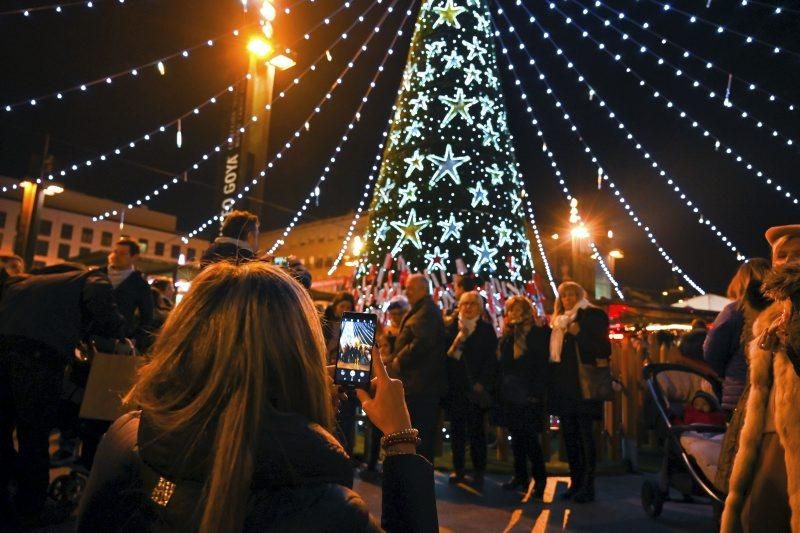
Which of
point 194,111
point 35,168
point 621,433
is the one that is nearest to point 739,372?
point 621,433

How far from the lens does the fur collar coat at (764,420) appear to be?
233cm

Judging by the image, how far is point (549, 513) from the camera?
4.71 meters

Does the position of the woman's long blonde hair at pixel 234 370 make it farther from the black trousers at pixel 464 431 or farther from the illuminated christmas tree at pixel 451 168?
the illuminated christmas tree at pixel 451 168

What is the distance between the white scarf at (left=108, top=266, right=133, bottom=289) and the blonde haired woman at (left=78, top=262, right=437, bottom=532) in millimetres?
3488

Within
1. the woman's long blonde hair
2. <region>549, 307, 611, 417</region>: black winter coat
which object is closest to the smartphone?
the woman's long blonde hair

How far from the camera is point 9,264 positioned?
503 cm

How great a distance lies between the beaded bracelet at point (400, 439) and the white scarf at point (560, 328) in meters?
4.39

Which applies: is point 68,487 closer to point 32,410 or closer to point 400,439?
point 32,410

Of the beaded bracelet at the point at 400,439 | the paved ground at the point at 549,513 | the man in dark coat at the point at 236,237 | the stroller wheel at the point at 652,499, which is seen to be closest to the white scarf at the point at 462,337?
the paved ground at the point at 549,513

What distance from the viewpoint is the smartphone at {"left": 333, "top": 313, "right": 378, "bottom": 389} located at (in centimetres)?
176

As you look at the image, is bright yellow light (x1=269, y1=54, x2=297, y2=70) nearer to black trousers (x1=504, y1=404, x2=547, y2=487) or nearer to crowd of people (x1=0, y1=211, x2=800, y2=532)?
crowd of people (x1=0, y1=211, x2=800, y2=532)

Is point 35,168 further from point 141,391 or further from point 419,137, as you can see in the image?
point 141,391

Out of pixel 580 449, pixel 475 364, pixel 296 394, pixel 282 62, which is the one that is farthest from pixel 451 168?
pixel 296 394

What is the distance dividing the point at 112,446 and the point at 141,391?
0.61ft
